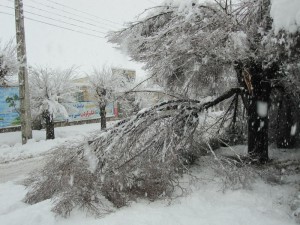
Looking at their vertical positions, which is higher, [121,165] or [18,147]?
[121,165]

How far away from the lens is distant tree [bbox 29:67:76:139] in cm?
1678

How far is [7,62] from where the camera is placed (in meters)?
13.9

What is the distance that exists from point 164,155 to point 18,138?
12965 mm

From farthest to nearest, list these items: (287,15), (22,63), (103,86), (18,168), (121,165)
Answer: (103,86)
(22,63)
(18,168)
(121,165)
(287,15)

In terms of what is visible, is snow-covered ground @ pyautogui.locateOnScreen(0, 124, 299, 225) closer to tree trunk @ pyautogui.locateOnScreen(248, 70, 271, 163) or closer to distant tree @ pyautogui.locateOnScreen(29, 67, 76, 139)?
tree trunk @ pyautogui.locateOnScreen(248, 70, 271, 163)

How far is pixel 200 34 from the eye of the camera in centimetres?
592

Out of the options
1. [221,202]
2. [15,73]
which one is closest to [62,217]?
[221,202]

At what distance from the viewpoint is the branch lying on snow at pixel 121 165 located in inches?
209

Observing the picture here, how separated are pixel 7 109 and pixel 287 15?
1675 centimetres

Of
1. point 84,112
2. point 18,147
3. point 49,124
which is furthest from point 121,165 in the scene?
point 84,112

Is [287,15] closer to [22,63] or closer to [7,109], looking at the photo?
[22,63]

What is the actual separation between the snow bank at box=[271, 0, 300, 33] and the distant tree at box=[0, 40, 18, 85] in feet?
40.5

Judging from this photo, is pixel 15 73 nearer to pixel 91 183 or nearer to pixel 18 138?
pixel 18 138

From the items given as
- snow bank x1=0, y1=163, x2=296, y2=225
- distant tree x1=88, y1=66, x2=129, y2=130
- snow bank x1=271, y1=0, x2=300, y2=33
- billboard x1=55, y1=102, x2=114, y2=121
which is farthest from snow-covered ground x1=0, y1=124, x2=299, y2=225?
billboard x1=55, y1=102, x2=114, y2=121
